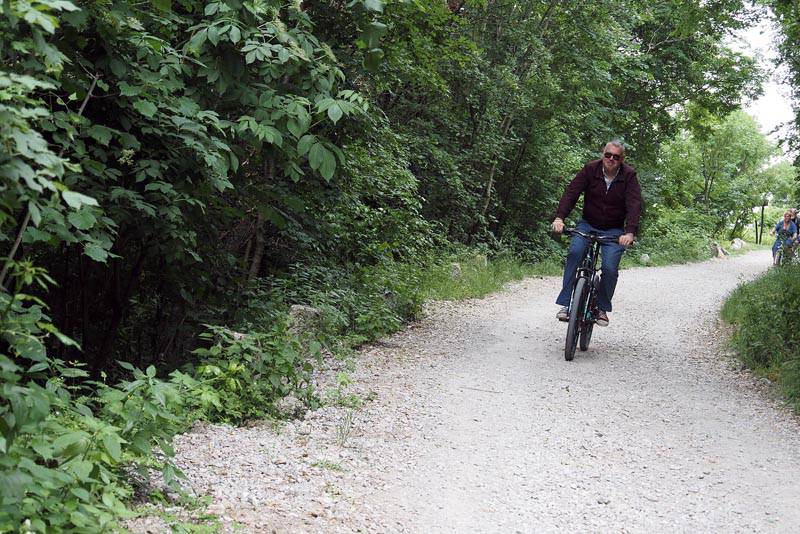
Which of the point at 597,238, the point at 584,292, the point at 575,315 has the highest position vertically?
the point at 597,238

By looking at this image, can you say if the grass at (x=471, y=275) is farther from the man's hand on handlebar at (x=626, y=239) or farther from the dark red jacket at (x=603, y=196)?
the man's hand on handlebar at (x=626, y=239)

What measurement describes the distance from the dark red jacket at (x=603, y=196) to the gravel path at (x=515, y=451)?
4.94ft

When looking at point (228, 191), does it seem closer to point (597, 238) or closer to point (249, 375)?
point (249, 375)

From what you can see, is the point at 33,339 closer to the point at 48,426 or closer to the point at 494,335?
the point at 48,426

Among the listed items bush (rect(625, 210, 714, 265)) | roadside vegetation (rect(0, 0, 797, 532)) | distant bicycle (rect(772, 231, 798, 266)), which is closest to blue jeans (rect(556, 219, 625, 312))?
roadside vegetation (rect(0, 0, 797, 532))

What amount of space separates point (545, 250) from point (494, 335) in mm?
10870

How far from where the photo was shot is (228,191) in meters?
5.64

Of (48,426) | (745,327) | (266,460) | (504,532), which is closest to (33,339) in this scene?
(48,426)

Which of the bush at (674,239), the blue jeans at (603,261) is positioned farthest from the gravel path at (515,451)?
the bush at (674,239)

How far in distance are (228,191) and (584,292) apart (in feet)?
13.0

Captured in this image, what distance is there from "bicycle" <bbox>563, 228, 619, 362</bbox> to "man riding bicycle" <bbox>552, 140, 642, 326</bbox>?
0.20ft

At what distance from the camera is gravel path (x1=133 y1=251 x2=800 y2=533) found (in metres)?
3.96

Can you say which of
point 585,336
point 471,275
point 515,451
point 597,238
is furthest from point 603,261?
point 471,275

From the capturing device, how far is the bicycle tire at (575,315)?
25.3 ft
